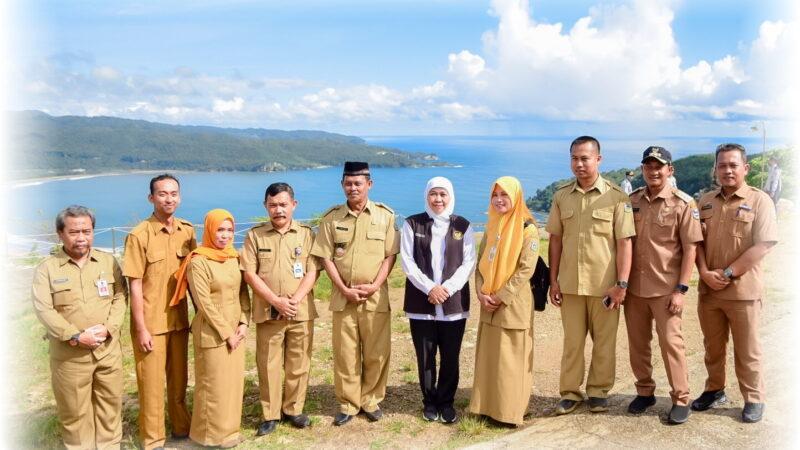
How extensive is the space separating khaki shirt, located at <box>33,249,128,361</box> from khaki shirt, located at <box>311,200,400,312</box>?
1.34 meters

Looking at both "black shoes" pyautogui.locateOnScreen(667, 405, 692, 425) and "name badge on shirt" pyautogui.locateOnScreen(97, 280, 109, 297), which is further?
"black shoes" pyautogui.locateOnScreen(667, 405, 692, 425)

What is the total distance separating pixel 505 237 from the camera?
3.87 meters

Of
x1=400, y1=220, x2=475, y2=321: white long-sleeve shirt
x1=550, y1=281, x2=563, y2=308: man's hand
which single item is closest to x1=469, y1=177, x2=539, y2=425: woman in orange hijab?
Answer: x1=400, y1=220, x2=475, y2=321: white long-sleeve shirt

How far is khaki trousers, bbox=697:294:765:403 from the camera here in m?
3.76

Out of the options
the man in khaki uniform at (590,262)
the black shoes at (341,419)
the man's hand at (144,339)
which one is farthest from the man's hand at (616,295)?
the man's hand at (144,339)

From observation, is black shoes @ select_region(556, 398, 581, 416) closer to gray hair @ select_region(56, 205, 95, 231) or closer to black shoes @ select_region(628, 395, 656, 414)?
black shoes @ select_region(628, 395, 656, 414)

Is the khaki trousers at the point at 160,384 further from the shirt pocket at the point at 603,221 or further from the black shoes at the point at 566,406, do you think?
the shirt pocket at the point at 603,221

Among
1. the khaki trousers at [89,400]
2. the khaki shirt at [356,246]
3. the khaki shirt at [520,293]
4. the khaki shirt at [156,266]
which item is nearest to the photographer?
the khaki trousers at [89,400]

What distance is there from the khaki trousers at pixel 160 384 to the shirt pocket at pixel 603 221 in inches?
113

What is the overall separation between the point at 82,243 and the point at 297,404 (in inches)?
71.0

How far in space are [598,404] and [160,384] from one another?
3015 mm

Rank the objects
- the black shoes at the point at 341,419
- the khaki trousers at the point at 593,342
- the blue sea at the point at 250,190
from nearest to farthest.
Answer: the khaki trousers at the point at 593,342 < the black shoes at the point at 341,419 < the blue sea at the point at 250,190

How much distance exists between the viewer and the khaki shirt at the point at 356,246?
4.04m

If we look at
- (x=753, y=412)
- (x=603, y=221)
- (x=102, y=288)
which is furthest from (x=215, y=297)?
(x=753, y=412)
